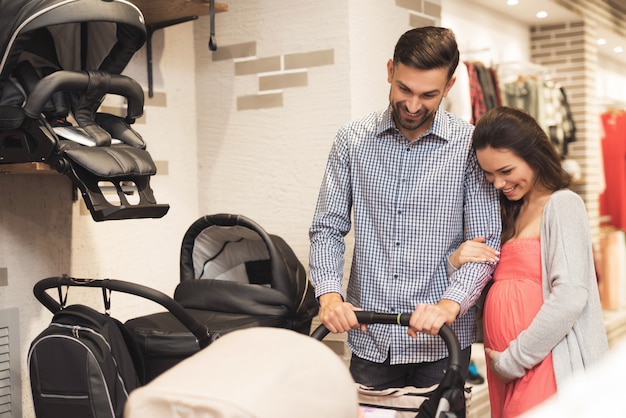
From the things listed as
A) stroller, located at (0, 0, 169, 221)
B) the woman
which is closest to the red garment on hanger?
the woman

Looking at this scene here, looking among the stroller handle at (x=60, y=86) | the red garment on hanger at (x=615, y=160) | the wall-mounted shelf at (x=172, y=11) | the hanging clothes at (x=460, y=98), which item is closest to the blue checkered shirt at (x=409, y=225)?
the stroller handle at (x=60, y=86)

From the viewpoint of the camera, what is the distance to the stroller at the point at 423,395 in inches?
66.0

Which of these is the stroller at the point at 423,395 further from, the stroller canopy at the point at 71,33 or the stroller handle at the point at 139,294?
the stroller canopy at the point at 71,33

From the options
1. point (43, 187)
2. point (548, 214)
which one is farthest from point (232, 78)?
point (548, 214)

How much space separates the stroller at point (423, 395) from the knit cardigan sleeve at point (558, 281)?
0.38 meters

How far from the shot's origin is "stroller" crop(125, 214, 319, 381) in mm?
2389

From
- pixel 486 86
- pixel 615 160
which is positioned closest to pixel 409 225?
pixel 486 86

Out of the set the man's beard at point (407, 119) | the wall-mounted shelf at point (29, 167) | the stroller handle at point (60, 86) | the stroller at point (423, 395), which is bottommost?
the stroller at point (423, 395)

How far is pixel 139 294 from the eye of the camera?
2.12 meters

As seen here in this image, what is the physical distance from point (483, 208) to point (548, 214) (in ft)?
0.60

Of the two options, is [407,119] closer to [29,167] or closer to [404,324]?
[404,324]

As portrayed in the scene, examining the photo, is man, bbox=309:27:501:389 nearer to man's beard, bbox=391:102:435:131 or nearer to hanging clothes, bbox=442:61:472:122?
man's beard, bbox=391:102:435:131

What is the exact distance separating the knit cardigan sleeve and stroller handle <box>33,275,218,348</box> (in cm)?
88

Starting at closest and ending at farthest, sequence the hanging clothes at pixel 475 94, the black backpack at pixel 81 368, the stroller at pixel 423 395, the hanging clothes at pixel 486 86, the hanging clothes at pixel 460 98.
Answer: the stroller at pixel 423 395 → the black backpack at pixel 81 368 → the hanging clothes at pixel 460 98 → the hanging clothes at pixel 475 94 → the hanging clothes at pixel 486 86
